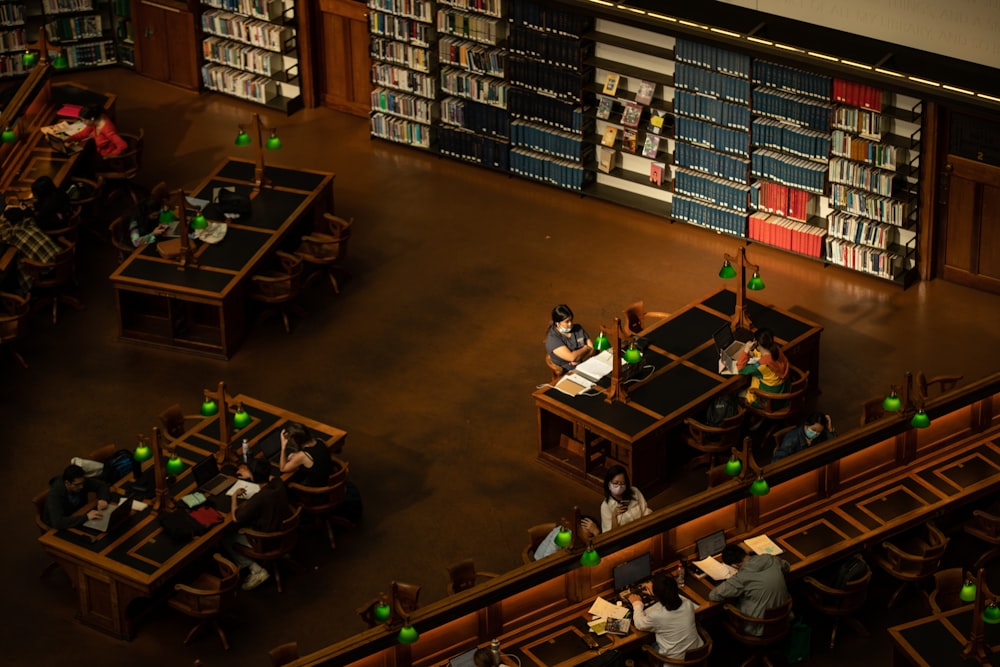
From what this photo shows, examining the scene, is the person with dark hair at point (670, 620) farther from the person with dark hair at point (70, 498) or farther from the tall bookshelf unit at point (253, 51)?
the tall bookshelf unit at point (253, 51)

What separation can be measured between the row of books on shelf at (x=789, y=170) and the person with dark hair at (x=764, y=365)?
2.73 meters

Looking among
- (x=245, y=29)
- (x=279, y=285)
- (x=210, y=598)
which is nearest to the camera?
(x=210, y=598)

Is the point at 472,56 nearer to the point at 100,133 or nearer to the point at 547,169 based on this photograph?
the point at 547,169

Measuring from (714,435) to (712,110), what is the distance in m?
4.12

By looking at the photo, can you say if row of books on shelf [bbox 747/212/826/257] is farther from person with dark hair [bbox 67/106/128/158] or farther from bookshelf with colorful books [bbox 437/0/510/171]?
person with dark hair [bbox 67/106/128/158]

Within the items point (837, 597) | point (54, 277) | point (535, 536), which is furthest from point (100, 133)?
point (837, 597)

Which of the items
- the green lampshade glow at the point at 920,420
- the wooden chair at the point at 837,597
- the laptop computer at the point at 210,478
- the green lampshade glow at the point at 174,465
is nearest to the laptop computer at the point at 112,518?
the green lampshade glow at the point at 174,465

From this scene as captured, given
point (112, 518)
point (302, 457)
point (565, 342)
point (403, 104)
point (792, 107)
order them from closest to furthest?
point (112, 518), point (302, 457), point (565, 342), point (792, 107), point (403, 104)

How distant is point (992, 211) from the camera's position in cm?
1656

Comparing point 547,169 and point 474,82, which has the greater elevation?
point 474,82

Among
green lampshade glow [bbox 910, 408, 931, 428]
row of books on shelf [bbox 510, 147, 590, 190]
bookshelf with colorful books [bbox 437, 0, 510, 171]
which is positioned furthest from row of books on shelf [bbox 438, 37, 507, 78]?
green lampshade glow [bbox 910, 408, 931, 428]

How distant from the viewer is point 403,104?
64.5 feet

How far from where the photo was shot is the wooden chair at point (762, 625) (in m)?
12.6

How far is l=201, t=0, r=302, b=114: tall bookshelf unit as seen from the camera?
66.4ft
